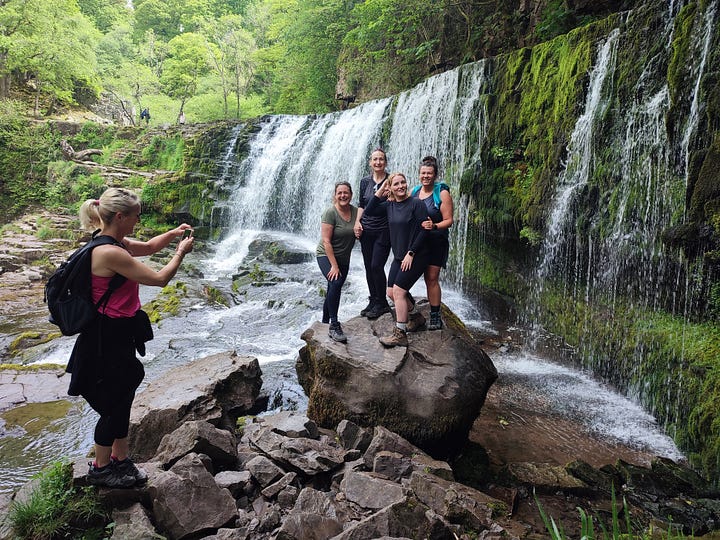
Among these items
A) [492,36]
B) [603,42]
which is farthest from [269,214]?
[603,42]

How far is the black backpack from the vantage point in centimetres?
246

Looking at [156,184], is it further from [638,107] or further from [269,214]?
[638,107]

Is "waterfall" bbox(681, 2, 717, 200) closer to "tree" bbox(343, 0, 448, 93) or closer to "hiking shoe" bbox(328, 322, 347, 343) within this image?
"hiking shoe" bbox(328, 322, 347, 343)

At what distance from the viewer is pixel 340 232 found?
4.73 meters

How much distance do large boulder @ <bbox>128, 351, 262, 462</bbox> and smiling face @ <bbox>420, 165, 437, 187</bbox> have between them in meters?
3.27

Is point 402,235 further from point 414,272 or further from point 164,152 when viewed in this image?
point 164,152

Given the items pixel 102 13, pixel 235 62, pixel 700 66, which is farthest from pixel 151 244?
pixel 102 13

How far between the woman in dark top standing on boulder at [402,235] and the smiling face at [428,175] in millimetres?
250

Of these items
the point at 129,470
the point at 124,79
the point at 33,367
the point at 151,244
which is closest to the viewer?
the point at 129,470

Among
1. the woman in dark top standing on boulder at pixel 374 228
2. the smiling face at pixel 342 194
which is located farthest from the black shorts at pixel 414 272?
the smiling face at pixel 342 194

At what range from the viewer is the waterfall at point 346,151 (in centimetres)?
1029

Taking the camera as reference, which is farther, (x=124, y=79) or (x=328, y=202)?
(x=124, y=79)

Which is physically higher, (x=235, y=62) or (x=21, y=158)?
(x=235, y=62)

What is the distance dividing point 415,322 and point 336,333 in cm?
91
